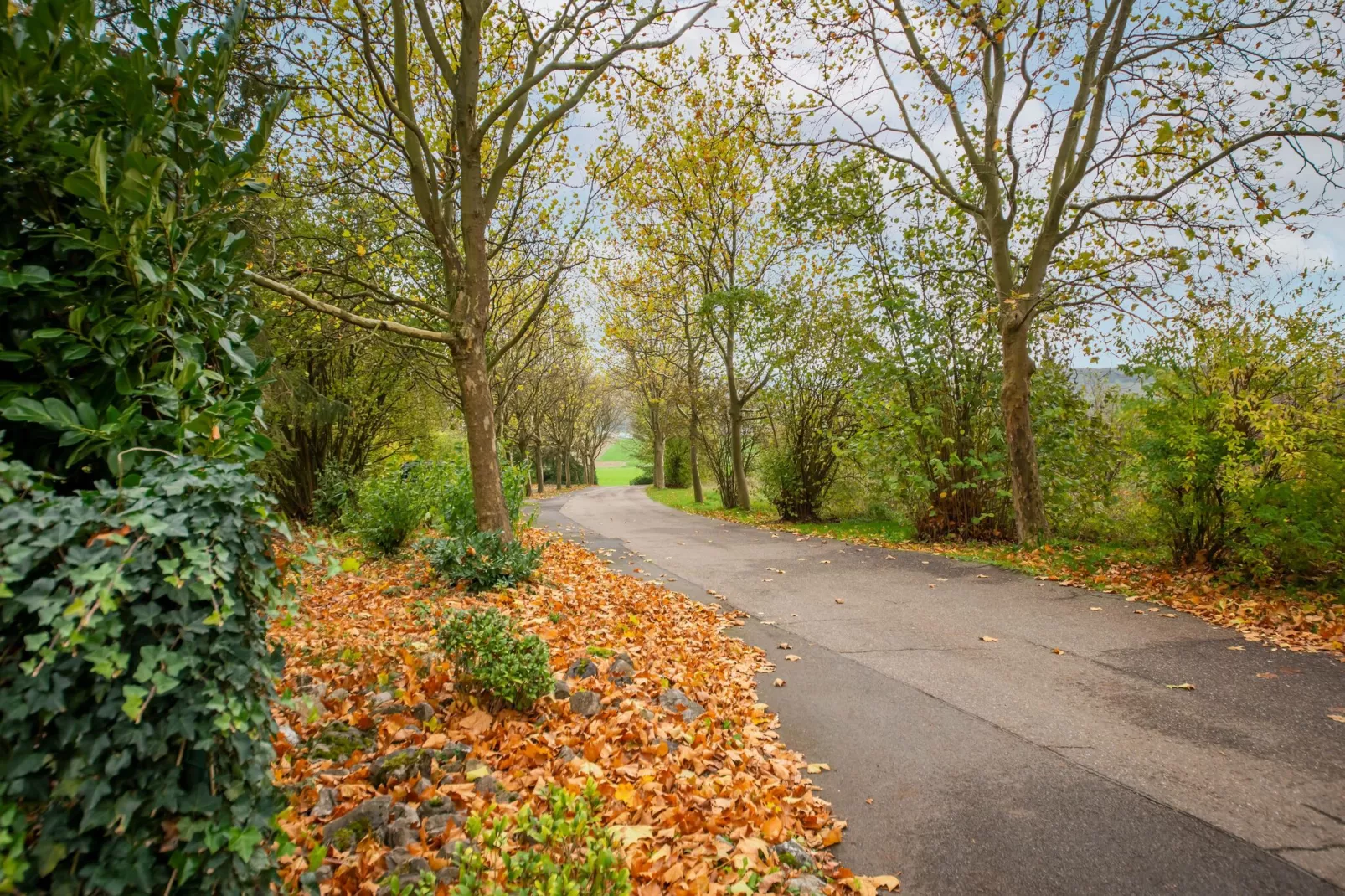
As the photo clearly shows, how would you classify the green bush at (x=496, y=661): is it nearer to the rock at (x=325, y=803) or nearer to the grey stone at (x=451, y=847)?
the rock at (x=325, y=803)

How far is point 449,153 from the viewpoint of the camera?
9078mm

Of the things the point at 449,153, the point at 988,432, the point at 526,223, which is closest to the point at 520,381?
the point at 526,223

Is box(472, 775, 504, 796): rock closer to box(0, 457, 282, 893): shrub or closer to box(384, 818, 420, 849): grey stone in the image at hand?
box(384, 818, 420, 849): grey stone

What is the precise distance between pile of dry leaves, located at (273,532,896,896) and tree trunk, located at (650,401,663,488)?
26487 millimetres

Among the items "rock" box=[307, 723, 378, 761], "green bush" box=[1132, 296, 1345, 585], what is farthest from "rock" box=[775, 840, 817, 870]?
"green bush" box=[1132, 296, 1345, 585]

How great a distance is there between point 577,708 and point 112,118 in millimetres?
3607

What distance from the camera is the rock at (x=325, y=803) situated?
259 centimetres

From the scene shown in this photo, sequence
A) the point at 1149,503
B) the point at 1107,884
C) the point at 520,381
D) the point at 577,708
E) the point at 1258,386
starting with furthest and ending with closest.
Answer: the point at 520,381 → the point at 1149,503 → the point at 1258,386 → the point at 577,708 → the point at 1107,884

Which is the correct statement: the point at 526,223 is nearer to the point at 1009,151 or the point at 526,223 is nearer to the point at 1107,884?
the point at 1009,151

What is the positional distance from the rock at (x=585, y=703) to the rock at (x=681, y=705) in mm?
478

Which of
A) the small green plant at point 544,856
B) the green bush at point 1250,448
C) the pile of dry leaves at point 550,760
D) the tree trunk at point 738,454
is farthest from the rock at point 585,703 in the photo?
the tree trunk at point 738,454

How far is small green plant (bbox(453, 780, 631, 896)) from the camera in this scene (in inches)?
87.0

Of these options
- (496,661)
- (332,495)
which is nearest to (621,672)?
(496,661)

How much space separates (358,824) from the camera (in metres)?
2.53
